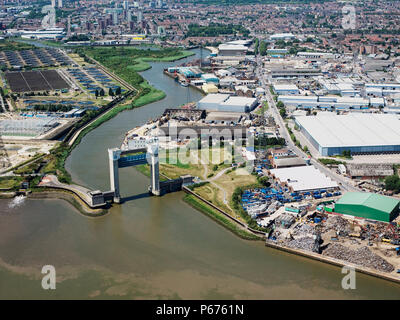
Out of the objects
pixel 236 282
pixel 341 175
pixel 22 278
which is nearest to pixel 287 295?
pixel 236 282

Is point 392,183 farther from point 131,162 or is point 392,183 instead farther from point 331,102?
point 331,102

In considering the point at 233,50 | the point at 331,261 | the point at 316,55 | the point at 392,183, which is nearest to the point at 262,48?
the point at 233,50

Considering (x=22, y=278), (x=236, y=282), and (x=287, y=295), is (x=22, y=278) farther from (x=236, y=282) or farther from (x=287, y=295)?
(x=287, y=295)

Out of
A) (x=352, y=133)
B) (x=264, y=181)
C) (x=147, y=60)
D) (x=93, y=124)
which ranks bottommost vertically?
(x=264, y=181)

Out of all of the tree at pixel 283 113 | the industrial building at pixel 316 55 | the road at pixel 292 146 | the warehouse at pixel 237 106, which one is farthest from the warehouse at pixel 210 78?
the industrial building at pixel 316 55

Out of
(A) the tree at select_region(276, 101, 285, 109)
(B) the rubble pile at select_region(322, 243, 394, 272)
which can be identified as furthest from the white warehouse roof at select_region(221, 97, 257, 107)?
(B) the rubble pile at select_region(322, 243, 394, 272)
